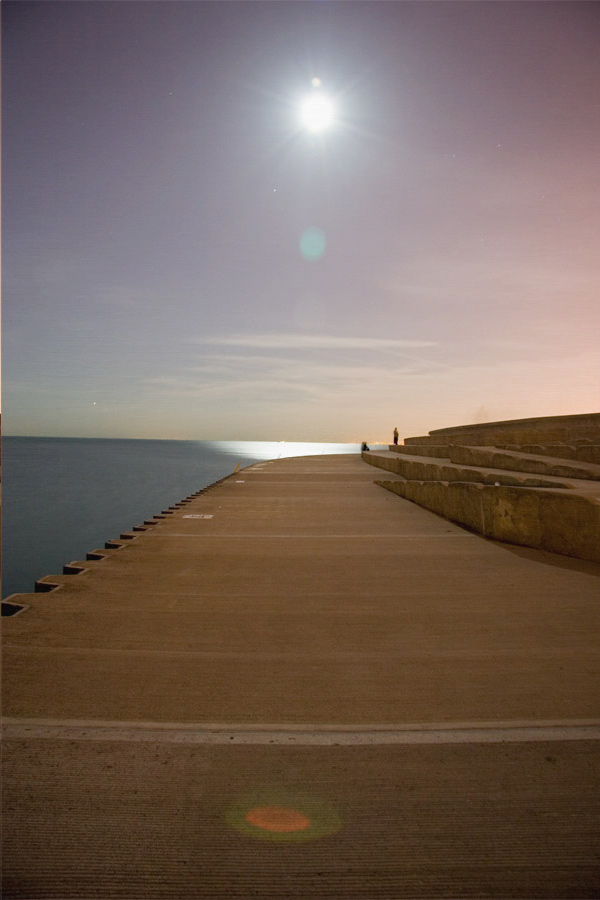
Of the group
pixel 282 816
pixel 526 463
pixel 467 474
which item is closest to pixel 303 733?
pixel 282 816

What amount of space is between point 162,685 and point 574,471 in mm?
8077

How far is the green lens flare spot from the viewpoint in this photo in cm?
182

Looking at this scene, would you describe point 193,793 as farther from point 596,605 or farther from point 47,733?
point 596,605

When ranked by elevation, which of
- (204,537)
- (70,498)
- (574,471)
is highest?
(574,471)

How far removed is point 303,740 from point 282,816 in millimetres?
480

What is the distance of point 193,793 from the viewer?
78.5 inches

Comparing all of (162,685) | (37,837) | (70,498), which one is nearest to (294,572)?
(162,685)

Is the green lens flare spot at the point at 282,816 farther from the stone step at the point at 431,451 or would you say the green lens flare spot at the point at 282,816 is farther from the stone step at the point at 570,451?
the stone step at the point at 431,451

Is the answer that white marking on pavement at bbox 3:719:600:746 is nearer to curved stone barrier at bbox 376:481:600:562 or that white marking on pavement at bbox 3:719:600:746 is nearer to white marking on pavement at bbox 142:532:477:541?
curved stone barrier at bbox 376:481:600:562

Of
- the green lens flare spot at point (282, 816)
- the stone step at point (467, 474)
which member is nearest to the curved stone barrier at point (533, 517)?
the stone step at point (467, 474)

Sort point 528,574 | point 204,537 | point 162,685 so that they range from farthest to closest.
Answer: point 204,537
point 528,574
point 162,685

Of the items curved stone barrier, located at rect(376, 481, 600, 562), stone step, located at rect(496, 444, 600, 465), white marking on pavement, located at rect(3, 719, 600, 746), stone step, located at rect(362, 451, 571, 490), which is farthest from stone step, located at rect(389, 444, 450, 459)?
white marking on pavement, located at rect(3, 719, 600, 746)

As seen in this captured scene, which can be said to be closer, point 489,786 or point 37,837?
point 37,837

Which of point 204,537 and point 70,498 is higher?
point 204,537
